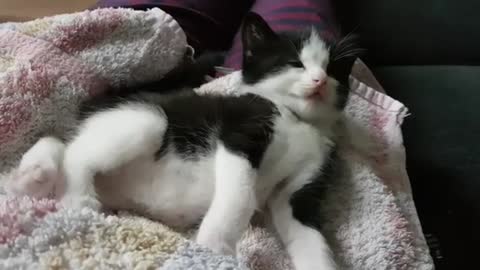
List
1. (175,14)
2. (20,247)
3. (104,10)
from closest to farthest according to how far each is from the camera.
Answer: (20,247) → (104,10) → (175,14)

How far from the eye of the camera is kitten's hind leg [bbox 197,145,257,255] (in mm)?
1006

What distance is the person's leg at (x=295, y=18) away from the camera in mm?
1472

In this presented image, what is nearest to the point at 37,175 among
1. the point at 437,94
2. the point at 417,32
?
the point at 437,94

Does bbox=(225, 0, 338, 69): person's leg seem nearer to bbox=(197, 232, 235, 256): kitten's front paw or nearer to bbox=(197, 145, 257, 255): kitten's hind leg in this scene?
bbox=(197, 145, 257, 255): kitten's hind leg

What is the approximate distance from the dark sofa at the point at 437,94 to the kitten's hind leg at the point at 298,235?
0.89 ft

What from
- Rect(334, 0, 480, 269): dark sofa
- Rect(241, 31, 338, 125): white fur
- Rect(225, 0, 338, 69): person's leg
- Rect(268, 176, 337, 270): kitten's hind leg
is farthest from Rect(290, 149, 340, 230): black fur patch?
Rect(225, 0, 338, 69): person's leg

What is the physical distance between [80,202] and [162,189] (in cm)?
16

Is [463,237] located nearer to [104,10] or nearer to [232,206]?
[232,206]

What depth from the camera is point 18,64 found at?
1.18 metres

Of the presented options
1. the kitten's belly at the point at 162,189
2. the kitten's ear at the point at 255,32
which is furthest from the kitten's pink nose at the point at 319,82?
the kitten's belly at the point at 162,189

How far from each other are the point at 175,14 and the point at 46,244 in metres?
0.79

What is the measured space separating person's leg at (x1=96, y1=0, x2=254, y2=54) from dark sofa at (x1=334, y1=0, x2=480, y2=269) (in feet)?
0.99

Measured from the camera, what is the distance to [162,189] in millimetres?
1125

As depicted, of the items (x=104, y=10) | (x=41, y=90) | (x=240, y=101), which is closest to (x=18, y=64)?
(x=41, y=90)
